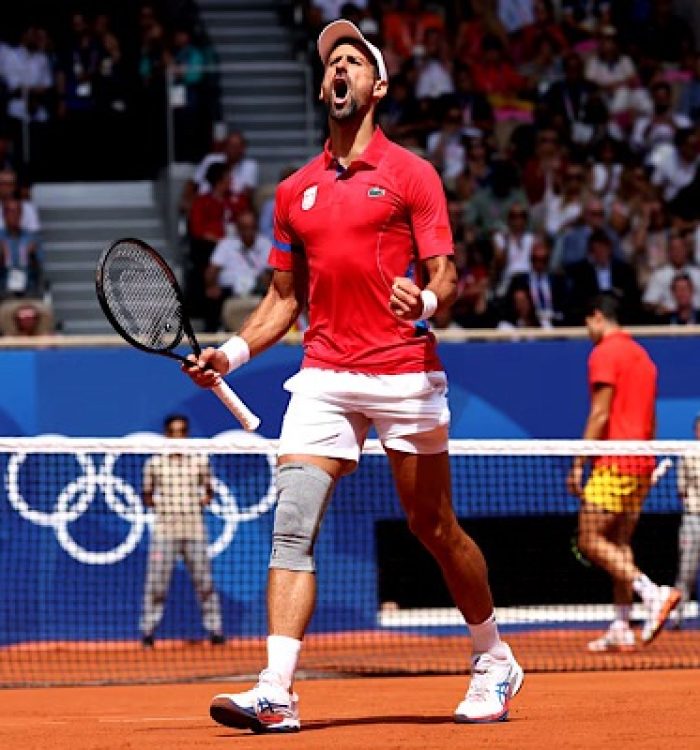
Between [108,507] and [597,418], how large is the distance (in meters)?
3.55

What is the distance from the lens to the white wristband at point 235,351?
7898 mm

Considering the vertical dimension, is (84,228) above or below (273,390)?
above

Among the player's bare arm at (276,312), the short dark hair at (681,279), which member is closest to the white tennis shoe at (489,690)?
the player's bare arm at (276,312)

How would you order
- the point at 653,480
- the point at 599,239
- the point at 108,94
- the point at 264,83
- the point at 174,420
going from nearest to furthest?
1. the point at 653,480
2. the point at 174,420
3. the point at 599,239
4. the point at 108,94
5. the point at 264,83

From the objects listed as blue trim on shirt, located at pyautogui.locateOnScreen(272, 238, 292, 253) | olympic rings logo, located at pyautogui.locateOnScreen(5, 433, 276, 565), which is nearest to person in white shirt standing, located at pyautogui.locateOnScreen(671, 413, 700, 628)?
olympic rings logo, located at pyautogui.locateOnScreen(5, 433, 276, 565)

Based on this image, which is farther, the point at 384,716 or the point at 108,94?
the point at 108,94

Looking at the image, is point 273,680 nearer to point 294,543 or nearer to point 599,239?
point 294,543

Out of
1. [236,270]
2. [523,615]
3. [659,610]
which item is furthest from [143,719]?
[236,270]

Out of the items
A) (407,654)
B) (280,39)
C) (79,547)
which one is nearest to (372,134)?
(407,654)

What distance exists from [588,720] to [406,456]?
4.35 feet

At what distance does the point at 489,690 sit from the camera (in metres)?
8.17

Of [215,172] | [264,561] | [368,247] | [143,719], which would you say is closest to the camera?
[368,247]

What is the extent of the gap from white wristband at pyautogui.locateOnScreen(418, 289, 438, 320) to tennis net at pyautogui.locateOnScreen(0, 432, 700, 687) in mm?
6892

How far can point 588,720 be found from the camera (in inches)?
327
